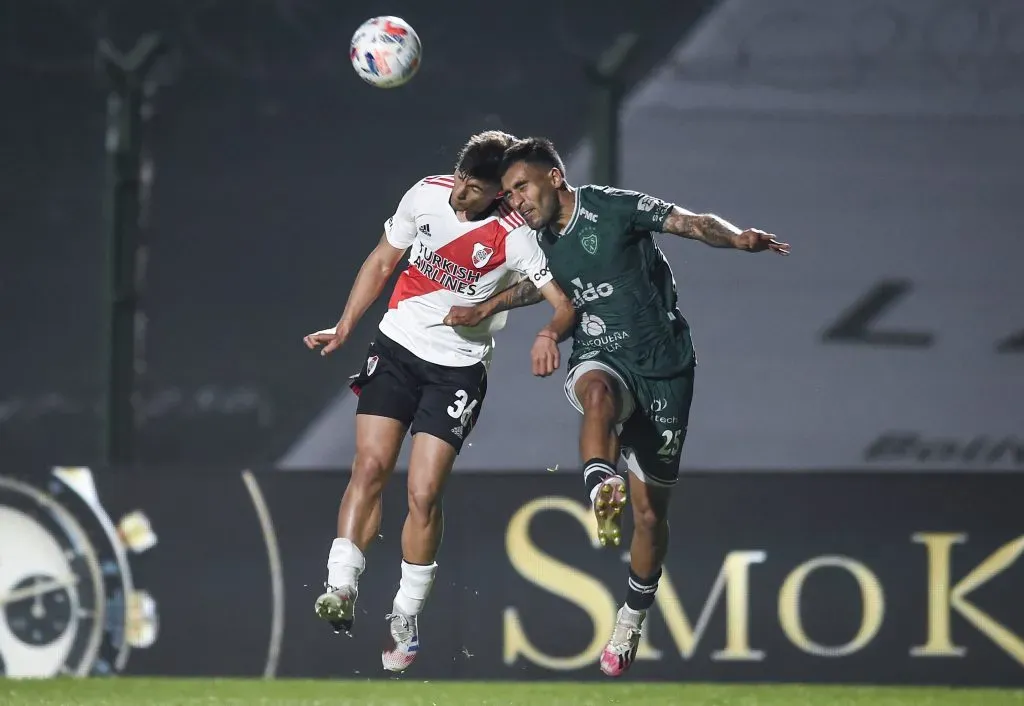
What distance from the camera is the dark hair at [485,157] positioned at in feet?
19.0

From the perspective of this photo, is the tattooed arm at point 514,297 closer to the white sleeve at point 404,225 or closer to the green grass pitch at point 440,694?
the white sleeve at point 404,225

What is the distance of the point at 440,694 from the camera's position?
693 cm

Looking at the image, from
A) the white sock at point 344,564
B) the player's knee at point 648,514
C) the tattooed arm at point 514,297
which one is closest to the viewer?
the white sock at point 344,564

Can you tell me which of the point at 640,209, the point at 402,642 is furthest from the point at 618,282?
the point at 402,642

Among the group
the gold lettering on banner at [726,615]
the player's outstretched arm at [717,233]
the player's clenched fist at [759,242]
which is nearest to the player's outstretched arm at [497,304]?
the player's outstretched arm at [717,233]

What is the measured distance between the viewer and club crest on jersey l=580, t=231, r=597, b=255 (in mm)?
5930

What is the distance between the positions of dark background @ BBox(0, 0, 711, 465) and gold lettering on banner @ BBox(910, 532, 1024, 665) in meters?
3.97

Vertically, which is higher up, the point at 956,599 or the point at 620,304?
the point at 620,304

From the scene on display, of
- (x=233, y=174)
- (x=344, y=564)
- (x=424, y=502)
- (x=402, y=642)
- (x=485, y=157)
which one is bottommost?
(x=402, y=642)

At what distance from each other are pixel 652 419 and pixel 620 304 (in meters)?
0.47

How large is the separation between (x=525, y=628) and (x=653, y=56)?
4397mm

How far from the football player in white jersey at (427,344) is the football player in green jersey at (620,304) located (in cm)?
13

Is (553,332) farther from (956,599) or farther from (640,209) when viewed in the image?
(956,599)

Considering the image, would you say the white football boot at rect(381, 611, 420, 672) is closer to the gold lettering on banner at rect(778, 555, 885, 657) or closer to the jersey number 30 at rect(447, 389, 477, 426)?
the jersey number 30 at rect(447, 389, 477, 426)
